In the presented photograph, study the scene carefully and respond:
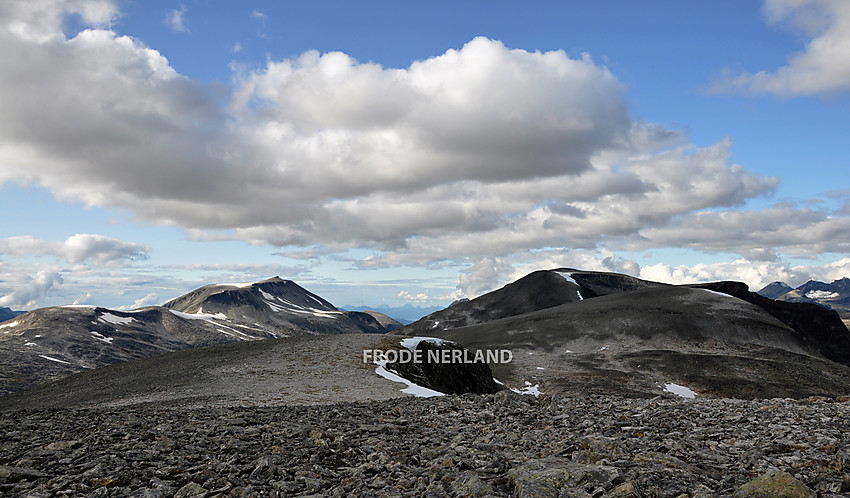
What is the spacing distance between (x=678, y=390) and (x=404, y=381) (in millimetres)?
57213

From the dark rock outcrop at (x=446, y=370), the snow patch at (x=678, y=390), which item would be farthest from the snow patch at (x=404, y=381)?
the snow patch at (x=678, y=390)

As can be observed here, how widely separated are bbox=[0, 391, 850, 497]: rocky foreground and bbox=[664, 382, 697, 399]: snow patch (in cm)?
6164

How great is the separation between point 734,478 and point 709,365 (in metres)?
87.7

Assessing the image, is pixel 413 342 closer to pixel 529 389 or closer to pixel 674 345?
pixel 529 389

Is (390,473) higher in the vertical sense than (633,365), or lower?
higher

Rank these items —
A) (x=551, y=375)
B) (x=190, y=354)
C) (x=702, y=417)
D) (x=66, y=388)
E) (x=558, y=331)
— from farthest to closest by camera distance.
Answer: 1. (x=558, y=331)
2. (x=551, y=375)
3. (x=190, y=354)
4. (x=66, y=388)
5. (x=702, y=417)

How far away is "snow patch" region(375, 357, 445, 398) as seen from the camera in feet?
103

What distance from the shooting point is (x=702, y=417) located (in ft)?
51.6

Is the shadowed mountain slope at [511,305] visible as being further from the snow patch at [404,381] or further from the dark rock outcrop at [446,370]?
the snow patch at [404,381]

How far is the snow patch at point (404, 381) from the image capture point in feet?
103

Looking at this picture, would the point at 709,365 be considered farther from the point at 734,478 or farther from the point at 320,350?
the point at 734,478

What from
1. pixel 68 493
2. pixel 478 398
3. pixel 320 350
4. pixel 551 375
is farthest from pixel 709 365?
pixel 68 493

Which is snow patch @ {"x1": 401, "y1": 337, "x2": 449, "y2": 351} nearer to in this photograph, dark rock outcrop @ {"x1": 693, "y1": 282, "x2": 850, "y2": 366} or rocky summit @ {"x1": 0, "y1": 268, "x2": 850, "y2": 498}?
rocky summit @ {"x1": 0, "y1": 268, "x2": 850, "y2": 498}

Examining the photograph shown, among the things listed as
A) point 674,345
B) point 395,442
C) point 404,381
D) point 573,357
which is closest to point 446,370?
point 404,381
